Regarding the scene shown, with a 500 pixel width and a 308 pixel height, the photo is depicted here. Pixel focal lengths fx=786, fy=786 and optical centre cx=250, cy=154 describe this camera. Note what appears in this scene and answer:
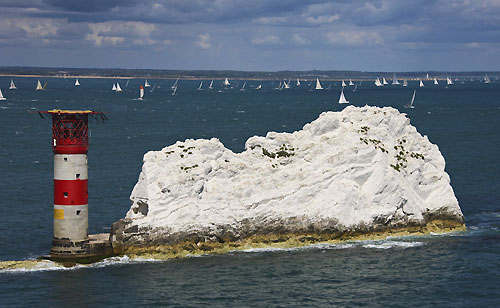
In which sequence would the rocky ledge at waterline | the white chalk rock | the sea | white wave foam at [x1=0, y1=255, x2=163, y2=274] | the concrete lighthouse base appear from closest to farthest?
the sea, white wave foam at [x1=0, y1=255, x2=163, y2=274], the concrete lighthouse base, the rocky ledge at waterline, the white chalk rock

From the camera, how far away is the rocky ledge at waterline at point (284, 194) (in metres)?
47.7

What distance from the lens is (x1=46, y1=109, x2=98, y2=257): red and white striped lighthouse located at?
4656 cm

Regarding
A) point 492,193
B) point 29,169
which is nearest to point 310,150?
point 492,193

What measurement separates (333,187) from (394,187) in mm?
4206

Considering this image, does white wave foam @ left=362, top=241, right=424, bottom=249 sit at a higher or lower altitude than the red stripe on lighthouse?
lower

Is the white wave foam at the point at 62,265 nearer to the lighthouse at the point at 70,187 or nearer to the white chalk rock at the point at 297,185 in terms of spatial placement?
the lighthouse at the point at 70,187

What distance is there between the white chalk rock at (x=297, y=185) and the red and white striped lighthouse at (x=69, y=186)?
130 inches

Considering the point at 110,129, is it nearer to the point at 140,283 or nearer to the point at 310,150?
the point at 310,150

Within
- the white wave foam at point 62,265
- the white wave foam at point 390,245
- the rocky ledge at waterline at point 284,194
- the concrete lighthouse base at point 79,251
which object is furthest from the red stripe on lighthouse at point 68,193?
the white wave foam at point 390,245

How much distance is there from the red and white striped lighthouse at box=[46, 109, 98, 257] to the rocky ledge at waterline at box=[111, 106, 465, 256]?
2.34m

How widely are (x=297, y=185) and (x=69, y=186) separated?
47.2 feet

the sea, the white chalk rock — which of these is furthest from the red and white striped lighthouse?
the white chalk rock

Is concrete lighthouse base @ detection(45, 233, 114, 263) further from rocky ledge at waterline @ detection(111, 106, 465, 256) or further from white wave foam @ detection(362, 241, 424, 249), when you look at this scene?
white wave foam @ detection(362, 241, 424, 249)

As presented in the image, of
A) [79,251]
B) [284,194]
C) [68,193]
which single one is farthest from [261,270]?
[68,193]
